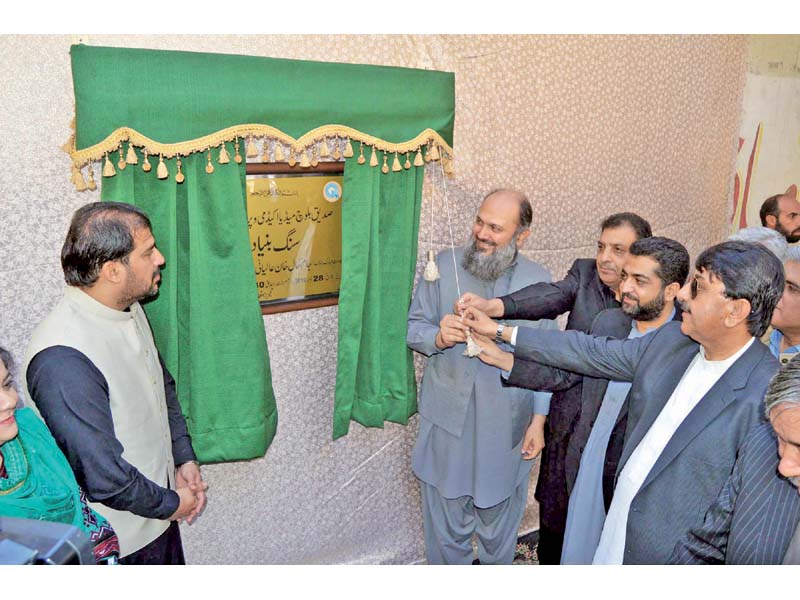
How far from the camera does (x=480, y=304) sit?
8.71 ft

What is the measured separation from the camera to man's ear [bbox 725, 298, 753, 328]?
1.75 m

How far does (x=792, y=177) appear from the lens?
4844 millimetres

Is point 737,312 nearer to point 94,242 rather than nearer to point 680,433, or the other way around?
point 680,433

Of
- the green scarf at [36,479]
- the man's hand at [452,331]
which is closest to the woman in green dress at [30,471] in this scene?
the green scarf at [36,479]

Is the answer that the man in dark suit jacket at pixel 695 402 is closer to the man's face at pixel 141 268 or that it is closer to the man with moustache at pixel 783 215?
the man's face at pixel 141 268

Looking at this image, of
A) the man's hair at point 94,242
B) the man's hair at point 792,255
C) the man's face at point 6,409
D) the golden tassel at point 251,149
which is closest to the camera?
the man's face at point 6,409

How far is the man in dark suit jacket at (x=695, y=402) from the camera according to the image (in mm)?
1754

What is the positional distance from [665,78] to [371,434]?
247 centimetres

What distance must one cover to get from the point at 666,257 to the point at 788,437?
1.14m

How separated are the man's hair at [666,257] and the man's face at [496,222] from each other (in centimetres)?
52

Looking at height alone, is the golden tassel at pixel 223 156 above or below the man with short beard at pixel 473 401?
above

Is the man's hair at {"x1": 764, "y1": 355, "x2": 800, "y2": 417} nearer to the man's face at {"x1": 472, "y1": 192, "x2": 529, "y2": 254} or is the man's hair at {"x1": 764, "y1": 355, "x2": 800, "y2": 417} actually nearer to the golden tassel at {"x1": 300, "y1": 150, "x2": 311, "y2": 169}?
the man's face at {"x1": 472, "y1": 192, "x2": 529, "y2": 254}

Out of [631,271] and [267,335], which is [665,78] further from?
[267,335]

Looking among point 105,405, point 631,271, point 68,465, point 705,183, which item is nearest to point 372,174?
point 631,271
